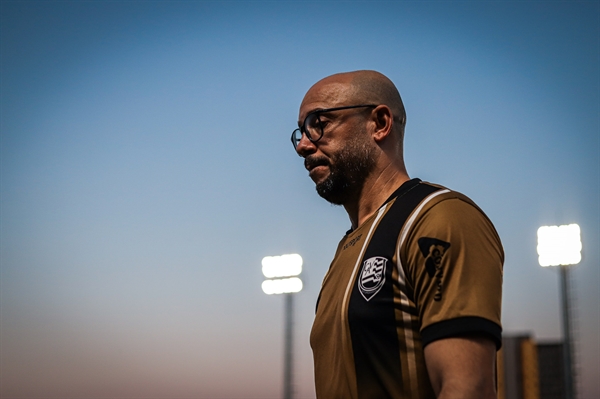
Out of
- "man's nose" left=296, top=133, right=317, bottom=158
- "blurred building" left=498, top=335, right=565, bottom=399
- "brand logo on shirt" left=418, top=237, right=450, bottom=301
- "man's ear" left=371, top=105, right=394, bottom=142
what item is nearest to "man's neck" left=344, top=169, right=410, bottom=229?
"man's ear" left=371, top=105, right=394, bottom=142

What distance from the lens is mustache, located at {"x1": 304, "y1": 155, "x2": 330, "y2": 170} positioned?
106 inches

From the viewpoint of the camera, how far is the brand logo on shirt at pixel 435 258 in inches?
77.1

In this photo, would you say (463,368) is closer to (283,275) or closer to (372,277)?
(372,277)

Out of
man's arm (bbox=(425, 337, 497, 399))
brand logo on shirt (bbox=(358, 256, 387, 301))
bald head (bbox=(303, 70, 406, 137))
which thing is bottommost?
man's arm (bbox=(425, 337, 497, 399))

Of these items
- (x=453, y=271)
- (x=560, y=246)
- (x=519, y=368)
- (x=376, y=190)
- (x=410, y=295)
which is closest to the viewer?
(x=453, y=271)

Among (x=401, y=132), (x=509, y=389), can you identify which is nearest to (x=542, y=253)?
(x=509, y=389)

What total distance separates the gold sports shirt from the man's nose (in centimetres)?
50

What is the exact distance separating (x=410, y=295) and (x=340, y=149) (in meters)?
0.78

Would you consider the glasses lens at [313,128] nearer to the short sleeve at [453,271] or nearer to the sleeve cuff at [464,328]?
the short sleeve at [453,271]

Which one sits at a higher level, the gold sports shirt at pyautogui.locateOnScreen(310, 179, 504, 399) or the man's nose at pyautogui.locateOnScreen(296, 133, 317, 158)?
A: the man's nose at pyautogui.locateOnScreen(296, 133, 317, 158)

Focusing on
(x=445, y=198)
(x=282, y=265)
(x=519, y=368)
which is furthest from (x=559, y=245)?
(x=445, y=198)

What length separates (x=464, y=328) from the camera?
6.14ft

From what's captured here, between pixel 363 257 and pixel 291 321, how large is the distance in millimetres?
17303

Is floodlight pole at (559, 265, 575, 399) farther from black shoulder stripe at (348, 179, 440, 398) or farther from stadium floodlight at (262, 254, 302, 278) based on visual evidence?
black shoulder stripe at (348, 179, 440, 398)
